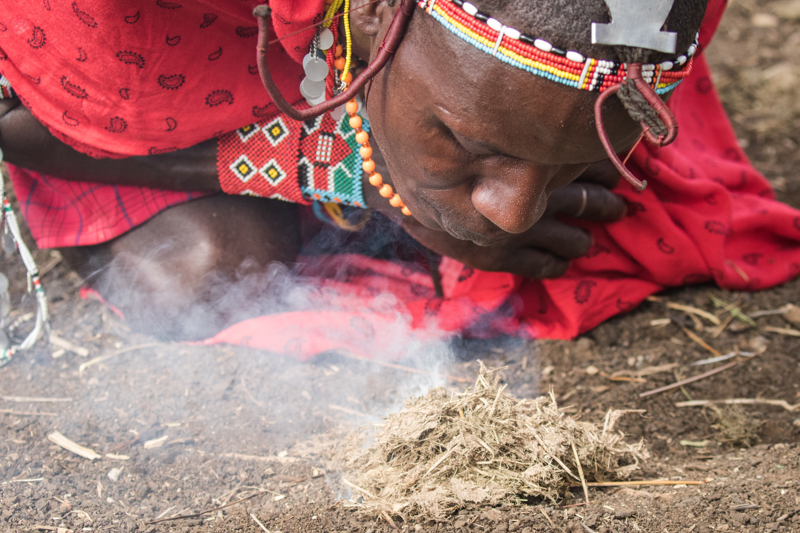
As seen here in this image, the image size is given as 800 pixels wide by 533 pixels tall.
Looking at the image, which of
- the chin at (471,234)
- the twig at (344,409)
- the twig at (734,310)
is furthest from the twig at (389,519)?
the twig at (734,310)

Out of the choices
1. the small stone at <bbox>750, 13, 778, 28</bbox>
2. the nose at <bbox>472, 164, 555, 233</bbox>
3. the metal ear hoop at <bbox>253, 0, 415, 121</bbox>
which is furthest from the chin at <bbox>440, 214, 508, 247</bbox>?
the small stone at <bbox>750, 13, 778, 28</bbox>

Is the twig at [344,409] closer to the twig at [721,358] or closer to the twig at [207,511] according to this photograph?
the twig at [207,511]

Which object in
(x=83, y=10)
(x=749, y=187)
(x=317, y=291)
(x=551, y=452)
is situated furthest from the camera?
(x=749, y=187)

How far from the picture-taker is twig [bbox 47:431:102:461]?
4.86 feet

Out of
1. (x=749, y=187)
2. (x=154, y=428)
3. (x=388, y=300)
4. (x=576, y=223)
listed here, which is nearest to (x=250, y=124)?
(x=388, y=300)

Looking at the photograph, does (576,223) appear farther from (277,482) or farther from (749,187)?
(277,482)

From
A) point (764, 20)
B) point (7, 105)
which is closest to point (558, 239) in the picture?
point (7, 105)

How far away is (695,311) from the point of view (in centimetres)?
207

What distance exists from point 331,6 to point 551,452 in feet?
3.18

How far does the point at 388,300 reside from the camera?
6.44ft

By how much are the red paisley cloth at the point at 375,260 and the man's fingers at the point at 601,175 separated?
0.09 metres

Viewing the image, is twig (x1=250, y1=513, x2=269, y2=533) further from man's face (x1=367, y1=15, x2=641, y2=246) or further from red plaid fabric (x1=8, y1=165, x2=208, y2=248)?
red plaid fabric (x1=8, y1=165, x2=208, y2=248)

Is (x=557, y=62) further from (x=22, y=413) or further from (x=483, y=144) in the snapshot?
(x=22, y=413)

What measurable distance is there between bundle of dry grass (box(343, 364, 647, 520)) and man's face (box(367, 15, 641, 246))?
0.37 metres
